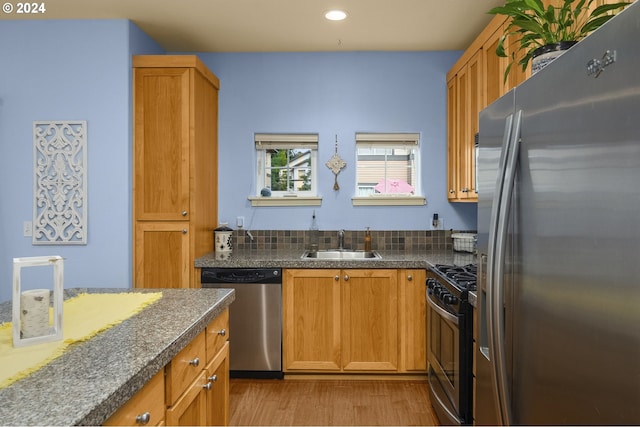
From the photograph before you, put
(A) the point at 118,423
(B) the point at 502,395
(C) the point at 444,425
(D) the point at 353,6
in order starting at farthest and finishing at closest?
(D) the point at 353,6, (C) the point at 444,425, (B) the point at 502,395, (A) the point at 118,423

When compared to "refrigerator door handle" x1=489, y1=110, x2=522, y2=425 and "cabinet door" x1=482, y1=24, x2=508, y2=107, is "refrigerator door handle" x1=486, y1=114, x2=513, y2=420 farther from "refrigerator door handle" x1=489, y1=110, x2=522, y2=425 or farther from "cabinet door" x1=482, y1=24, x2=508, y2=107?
"cabinet door" x1=482, y1=24, x2=508, y2=107

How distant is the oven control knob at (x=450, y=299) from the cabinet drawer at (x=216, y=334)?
1.12m

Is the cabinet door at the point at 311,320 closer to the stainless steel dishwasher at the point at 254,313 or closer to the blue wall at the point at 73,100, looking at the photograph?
the stainless steel dishwasher at the point at 254,313

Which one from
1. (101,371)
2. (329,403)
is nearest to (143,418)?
(101,371)

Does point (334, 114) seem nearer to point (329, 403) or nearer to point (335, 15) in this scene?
point (335, 15)

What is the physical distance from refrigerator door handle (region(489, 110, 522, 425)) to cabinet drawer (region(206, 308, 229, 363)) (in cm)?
105

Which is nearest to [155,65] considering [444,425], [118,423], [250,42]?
[250,42]

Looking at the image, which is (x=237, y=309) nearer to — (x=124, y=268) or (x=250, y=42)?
(x=124, y=268)

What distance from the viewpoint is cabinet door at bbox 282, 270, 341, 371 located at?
3.23 m

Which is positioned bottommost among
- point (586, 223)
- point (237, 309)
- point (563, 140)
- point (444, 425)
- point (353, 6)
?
point (444, 425)

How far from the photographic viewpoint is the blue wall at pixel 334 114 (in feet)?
12.6

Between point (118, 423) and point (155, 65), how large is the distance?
2.87 meters

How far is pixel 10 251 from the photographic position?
3.23 m

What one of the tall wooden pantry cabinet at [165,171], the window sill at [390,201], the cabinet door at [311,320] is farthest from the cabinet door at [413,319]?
the tall wooden pantry cabinet at [165,171]
